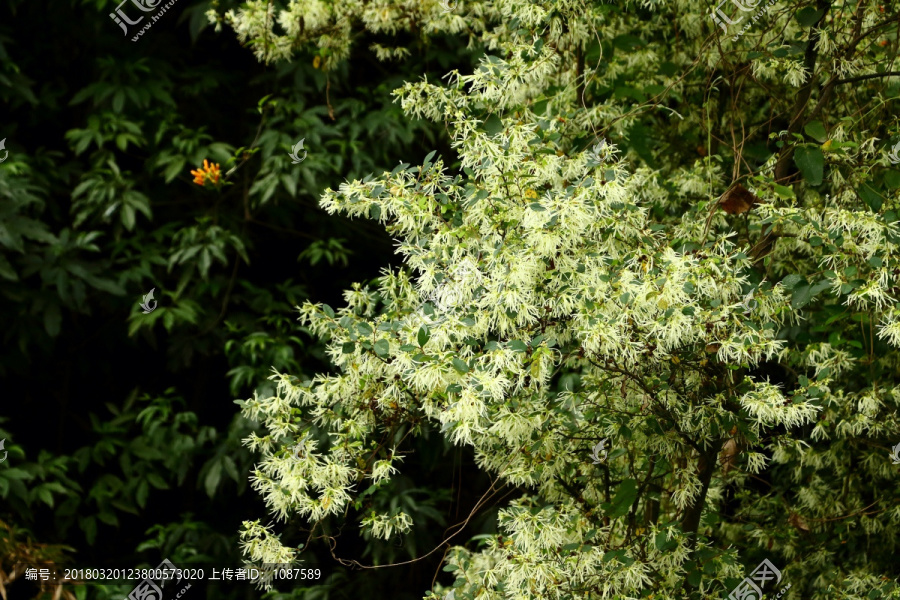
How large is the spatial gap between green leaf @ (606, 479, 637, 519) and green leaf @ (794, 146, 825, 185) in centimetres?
72

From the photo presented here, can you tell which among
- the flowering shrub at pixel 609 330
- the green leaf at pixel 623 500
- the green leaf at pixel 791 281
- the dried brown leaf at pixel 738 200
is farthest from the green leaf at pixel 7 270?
the green leaf at pixel 791 281

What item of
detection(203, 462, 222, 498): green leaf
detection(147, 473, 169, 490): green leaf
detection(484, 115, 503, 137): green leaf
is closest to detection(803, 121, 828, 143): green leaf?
detection(484, 115, 503, 137): green leaf

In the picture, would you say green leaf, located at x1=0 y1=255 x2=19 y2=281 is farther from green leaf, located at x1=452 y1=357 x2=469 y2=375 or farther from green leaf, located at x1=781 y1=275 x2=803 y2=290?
green leaf, located at x1=781 y1=275 x2=803 y2=290

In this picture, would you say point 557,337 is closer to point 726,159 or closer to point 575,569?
point 575,569

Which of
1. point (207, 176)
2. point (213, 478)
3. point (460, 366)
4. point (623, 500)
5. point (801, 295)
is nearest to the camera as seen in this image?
point (460, 366)

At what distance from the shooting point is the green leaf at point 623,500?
1807 mm

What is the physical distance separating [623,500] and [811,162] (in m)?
0.79

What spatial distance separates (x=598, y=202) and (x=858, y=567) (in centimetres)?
137

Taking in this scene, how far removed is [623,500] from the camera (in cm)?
181

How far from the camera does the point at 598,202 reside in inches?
62.6

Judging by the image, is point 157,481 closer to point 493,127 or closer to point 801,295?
point 493,127

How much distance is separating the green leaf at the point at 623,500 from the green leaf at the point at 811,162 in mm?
719

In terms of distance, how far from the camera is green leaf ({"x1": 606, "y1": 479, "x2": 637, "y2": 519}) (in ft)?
5.93

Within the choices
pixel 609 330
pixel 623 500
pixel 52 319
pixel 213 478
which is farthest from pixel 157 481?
pixel 609 330
